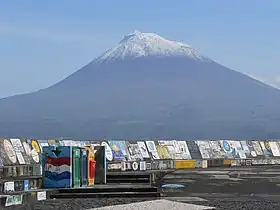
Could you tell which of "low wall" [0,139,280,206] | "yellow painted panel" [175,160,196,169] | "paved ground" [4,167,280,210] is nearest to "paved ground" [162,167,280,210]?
"paved ground" [4,167,280,210]

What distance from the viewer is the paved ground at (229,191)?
1845 cm

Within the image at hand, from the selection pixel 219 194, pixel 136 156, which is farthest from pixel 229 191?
pixel 136 156

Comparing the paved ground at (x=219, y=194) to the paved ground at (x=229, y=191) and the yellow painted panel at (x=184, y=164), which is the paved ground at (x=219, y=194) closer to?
the paved ground at (x=229, y=191)

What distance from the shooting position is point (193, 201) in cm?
1881

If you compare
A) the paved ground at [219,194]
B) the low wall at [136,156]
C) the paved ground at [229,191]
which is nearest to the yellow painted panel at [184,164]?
the low wall at [136,156]

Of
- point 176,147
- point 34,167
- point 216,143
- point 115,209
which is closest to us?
point 115,209

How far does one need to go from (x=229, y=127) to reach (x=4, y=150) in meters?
172

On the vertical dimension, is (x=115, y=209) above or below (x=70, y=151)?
below

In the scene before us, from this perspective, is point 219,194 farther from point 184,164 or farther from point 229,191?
point 184,164

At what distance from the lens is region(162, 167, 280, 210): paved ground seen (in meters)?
18.5

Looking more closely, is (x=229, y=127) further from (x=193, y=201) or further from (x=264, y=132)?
(x=193, y=201)

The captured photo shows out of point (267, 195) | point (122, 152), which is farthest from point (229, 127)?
point (267, 195)

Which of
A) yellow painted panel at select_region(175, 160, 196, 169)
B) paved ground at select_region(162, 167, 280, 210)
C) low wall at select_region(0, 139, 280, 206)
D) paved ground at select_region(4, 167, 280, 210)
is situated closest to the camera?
paved ground at select_region(4, 167, 280, 210)

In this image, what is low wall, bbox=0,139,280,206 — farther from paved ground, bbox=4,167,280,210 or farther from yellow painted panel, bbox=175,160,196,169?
paved ground, bbox=4,167,280,210
